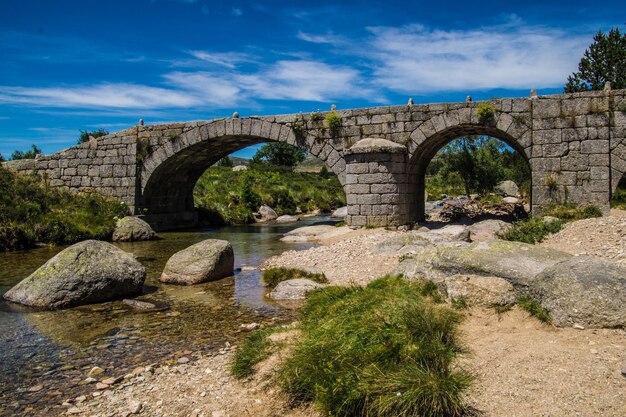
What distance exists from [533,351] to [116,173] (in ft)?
65.0

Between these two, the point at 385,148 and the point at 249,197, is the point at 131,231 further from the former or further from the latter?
the point at 249,197

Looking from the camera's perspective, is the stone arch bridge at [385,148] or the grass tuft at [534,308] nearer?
the grass tuft at [534,308]

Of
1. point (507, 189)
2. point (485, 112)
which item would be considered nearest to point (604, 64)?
point (507, 189)

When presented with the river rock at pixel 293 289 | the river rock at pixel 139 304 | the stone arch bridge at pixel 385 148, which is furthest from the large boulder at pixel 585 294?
the stone arch bridge at pixel 385 148

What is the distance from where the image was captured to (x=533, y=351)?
→ 4.12m

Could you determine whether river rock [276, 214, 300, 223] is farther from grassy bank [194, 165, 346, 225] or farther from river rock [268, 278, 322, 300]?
river rock [268, 278, 322, 300]

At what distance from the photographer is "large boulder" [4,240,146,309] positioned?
762cm

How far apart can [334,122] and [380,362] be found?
46.5 ft

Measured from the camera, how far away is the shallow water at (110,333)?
15.4ft

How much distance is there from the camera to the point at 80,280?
777 centimetres

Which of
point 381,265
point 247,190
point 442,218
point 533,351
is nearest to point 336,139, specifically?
point 442,218

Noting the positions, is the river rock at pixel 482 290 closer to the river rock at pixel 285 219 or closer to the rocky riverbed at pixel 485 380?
the rocky riverbed at pixel 485 380

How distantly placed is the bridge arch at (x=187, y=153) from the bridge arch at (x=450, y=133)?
2.71m

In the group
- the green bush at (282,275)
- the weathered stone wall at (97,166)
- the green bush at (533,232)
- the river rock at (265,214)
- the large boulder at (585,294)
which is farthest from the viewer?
the river rock at (265,214)
